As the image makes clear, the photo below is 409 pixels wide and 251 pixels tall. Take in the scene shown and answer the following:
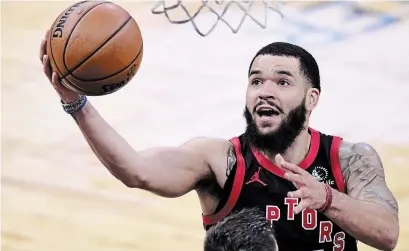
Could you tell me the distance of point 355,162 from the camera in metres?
2.51

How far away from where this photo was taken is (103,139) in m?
2.00

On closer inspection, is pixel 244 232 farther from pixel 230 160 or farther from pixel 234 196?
pixel 230 160

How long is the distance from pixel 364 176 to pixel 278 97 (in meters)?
0.41

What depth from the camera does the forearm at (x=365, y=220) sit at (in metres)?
2.01

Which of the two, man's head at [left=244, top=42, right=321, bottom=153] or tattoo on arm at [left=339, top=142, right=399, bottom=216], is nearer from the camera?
tattoo on arm at [left=339, top=142, right=399, bottom=216]

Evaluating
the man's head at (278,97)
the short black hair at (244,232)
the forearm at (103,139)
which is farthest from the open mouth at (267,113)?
the forearm at (103,139)

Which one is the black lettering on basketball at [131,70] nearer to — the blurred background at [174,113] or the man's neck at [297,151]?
the man's neck at [297,151]

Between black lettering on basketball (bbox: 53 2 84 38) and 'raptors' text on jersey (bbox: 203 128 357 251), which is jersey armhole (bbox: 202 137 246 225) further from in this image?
black lettering on basketball (bbox: 53 2 84 38)

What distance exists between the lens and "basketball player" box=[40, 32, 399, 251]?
2.30m

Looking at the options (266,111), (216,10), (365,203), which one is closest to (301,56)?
(266,111)

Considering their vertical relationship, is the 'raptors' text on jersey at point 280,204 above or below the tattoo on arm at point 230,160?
below

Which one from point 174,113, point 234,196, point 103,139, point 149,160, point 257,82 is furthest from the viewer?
point 174,113

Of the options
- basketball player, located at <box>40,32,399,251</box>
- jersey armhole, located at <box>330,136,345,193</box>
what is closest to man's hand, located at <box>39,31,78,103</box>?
basketball player, located at <box>40,32,399,251</box>

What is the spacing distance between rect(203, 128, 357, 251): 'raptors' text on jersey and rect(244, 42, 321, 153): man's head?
91mm
